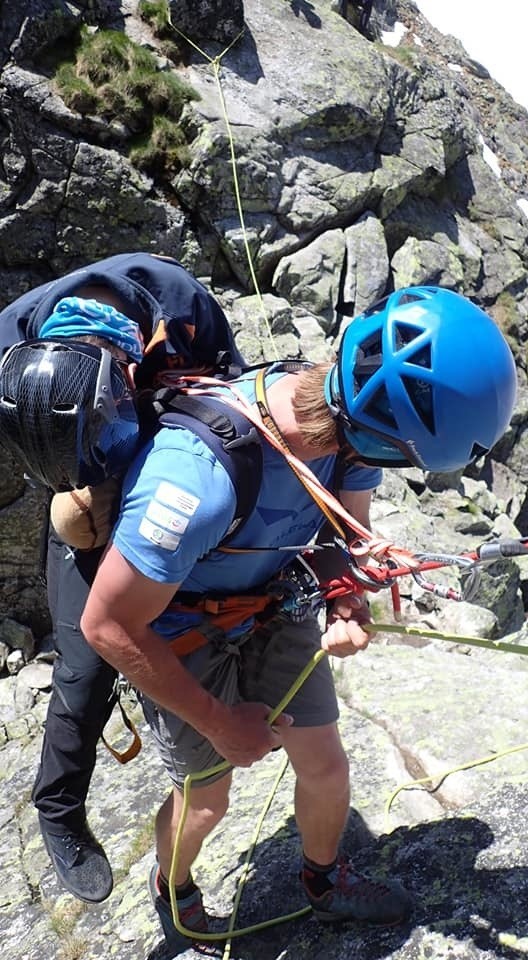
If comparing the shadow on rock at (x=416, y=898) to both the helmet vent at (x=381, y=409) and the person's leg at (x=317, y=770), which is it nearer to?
the person's leg at (x=317, y=770)

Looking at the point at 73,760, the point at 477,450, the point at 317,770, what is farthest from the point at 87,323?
the point at 73,760

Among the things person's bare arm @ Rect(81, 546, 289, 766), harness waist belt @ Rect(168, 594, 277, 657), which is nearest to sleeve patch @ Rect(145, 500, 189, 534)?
person's bare arm @ Rect(81, 546, 289, 766)

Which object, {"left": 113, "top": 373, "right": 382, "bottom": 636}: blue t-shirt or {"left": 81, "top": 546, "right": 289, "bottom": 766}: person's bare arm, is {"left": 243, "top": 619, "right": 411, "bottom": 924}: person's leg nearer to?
{"left": 81, "top": 546, "right": 289, "bottom": 766}: person's bare arm

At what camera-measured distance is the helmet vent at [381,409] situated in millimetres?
2924

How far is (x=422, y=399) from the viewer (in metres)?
2.88

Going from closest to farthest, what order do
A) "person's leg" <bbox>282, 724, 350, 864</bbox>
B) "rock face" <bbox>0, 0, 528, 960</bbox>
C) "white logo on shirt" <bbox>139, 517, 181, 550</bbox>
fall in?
1. "white logo on shirt" <bbox>139, 517, 181, 550</bbox>
2. "person's leg" <bbox>282, 724, 350, 864</bbox>
3. "rock face" <bbox>0, 0, 528, 960</bbox>

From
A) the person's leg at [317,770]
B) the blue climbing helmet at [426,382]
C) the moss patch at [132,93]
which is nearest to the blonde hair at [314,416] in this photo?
the blue climbing helmet at [426,382]

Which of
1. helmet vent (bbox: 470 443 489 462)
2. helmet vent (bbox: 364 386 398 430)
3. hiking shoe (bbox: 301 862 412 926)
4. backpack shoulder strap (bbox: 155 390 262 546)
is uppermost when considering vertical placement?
helmet vent (bbox: 470 443 489 462)

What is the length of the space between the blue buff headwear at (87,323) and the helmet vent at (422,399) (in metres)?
1.19

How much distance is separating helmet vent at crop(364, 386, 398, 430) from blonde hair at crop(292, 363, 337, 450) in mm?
164

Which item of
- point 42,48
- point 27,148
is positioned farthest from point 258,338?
point 42,48

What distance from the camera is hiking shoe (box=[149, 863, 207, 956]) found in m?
3.98

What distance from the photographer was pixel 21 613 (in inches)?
691

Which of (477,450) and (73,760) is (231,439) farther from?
(73,760)
